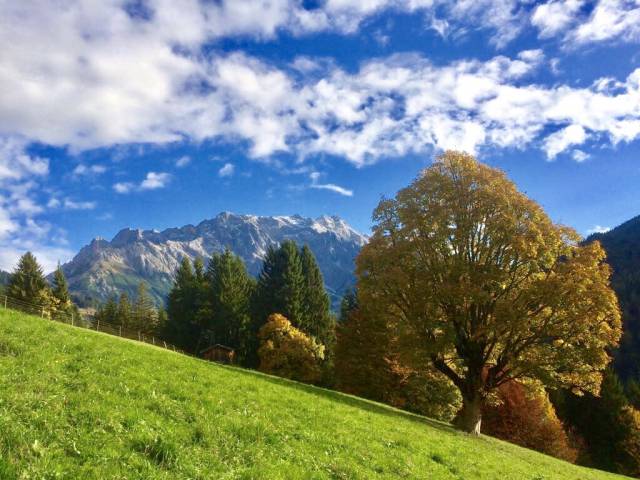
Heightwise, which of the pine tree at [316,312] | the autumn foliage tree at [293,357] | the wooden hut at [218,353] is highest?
the pine tree at [316,312]

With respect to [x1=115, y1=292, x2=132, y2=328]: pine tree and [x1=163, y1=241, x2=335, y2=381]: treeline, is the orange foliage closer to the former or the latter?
[x1=163, y1=241, x2=335, y2=381]: treeline

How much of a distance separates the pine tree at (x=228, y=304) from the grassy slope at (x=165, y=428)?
237 ft

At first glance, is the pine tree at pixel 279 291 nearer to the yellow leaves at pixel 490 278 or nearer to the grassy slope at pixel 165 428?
the yellow leaves at pixel 490 278

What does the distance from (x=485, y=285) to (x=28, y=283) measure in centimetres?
10743

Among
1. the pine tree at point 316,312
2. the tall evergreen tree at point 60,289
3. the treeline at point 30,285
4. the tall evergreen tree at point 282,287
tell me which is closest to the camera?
the tall evergreen tree at point 282,287

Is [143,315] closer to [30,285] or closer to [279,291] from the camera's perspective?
[30,285]

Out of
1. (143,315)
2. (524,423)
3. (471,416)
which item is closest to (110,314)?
(143,315)

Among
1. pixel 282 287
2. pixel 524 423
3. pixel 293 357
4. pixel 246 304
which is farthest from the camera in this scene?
pixel 246 304

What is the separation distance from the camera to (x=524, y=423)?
6203cm

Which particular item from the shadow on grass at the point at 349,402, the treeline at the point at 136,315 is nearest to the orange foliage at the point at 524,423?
the shadow on grass at the point at 349,402

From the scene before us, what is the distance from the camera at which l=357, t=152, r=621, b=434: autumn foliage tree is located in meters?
30.3

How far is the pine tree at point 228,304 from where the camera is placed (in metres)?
92.4

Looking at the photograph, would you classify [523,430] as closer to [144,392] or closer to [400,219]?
[400,219]

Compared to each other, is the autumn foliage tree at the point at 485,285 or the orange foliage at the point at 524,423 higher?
the autumn foliage tree at the point at 485,285
